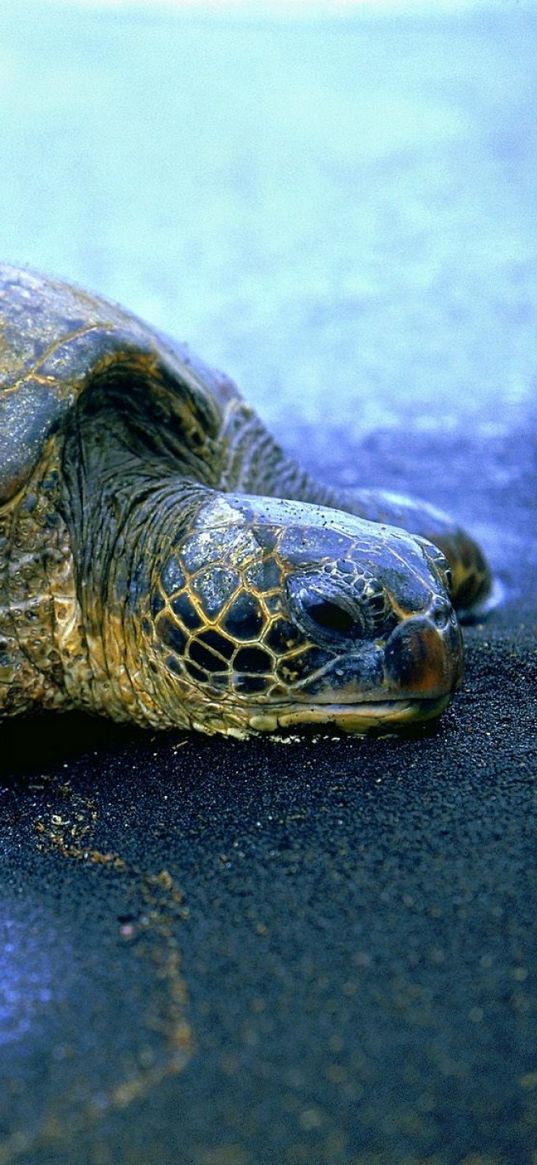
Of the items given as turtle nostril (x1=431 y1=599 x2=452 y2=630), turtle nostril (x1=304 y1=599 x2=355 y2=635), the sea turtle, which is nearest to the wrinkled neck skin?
the sea turtle

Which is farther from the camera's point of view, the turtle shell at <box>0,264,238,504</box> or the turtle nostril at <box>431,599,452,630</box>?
the turtle shell at <box>0,264,238,504</box>

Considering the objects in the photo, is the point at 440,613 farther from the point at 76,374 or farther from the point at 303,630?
the point at 76,374

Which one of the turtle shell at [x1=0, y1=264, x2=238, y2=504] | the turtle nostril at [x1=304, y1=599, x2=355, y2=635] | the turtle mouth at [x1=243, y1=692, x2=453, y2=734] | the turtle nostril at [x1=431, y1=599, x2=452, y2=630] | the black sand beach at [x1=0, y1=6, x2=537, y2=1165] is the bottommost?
the black sand beach at [x1=0, y1=6, x2=537, y2=1165]

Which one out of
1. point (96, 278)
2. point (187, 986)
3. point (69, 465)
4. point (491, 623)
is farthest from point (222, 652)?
point (96, 278)

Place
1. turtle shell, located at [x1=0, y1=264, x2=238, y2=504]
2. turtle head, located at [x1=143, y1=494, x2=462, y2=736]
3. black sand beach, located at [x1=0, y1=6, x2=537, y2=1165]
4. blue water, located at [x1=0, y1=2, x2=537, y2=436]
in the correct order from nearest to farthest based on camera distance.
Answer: black sand beach, located at [x1=0, y1=6, x2=537, y2=1165] → turtle head, located at [x1=143, y1=494, x2=462, y2=736] → turtle shell, located at [x1=0, y1=264, x2=238, y2=504] → blue water, located at [x1=0, y1=2, x2=537, y2=436]

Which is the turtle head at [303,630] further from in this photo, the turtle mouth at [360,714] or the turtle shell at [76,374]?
the turtle shell at [76,374]

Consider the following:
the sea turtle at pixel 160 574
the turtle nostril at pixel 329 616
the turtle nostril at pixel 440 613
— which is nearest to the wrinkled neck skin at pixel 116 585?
the sea turtle at pixel 160 574

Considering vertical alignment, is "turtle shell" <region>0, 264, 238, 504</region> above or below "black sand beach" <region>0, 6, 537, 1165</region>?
above

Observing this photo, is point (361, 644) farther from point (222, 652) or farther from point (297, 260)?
point (297, 260)

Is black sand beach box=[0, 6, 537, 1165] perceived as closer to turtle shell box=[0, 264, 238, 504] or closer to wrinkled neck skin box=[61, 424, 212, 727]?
wrinkled neck skin box=[61, 424, 212, 727]
